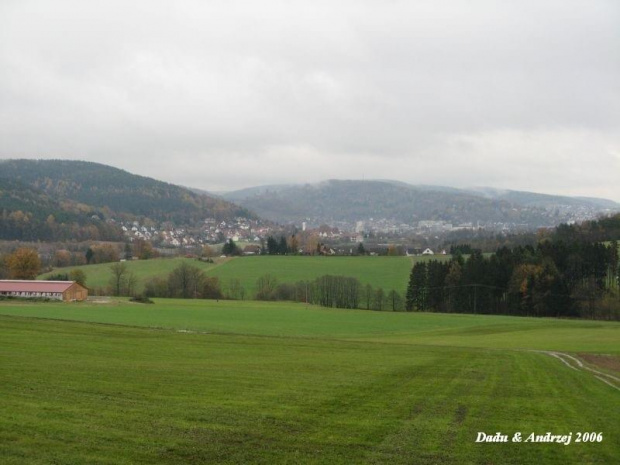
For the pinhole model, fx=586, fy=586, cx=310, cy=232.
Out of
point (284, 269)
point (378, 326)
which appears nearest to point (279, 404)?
point (378, 326)

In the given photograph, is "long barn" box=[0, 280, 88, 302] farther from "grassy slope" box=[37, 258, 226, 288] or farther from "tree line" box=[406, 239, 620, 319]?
"tree line" box=[406, 239, 620, 319]

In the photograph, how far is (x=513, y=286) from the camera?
338ft

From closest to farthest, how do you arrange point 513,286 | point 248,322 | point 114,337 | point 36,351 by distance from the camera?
point 36,351, point 114,337, point 248,322, point 513,286

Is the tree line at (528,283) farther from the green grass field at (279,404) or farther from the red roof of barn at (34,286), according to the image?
the green grass field at (279,404)

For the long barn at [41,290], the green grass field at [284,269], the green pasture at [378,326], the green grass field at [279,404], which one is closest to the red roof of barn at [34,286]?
the long barn at [41,290]

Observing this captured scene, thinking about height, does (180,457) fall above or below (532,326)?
above

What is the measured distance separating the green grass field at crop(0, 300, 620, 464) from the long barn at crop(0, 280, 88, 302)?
179 feet

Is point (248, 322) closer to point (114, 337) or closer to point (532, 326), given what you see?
point (114, 337)

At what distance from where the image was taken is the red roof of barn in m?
92.4

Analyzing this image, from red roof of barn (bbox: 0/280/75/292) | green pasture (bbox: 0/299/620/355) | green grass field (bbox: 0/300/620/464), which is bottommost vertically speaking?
green pasture (bbox: 0/299/620/355)

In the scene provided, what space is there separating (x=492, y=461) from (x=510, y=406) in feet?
23.4

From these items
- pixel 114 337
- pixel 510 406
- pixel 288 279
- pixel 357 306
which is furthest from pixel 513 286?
pixel 510 406

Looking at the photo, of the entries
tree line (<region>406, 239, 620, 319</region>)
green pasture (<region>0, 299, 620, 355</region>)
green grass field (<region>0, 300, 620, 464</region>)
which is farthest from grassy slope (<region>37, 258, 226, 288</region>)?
green grass field (<region>0, 300, 620, 464</region>)

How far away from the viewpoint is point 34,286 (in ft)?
305
